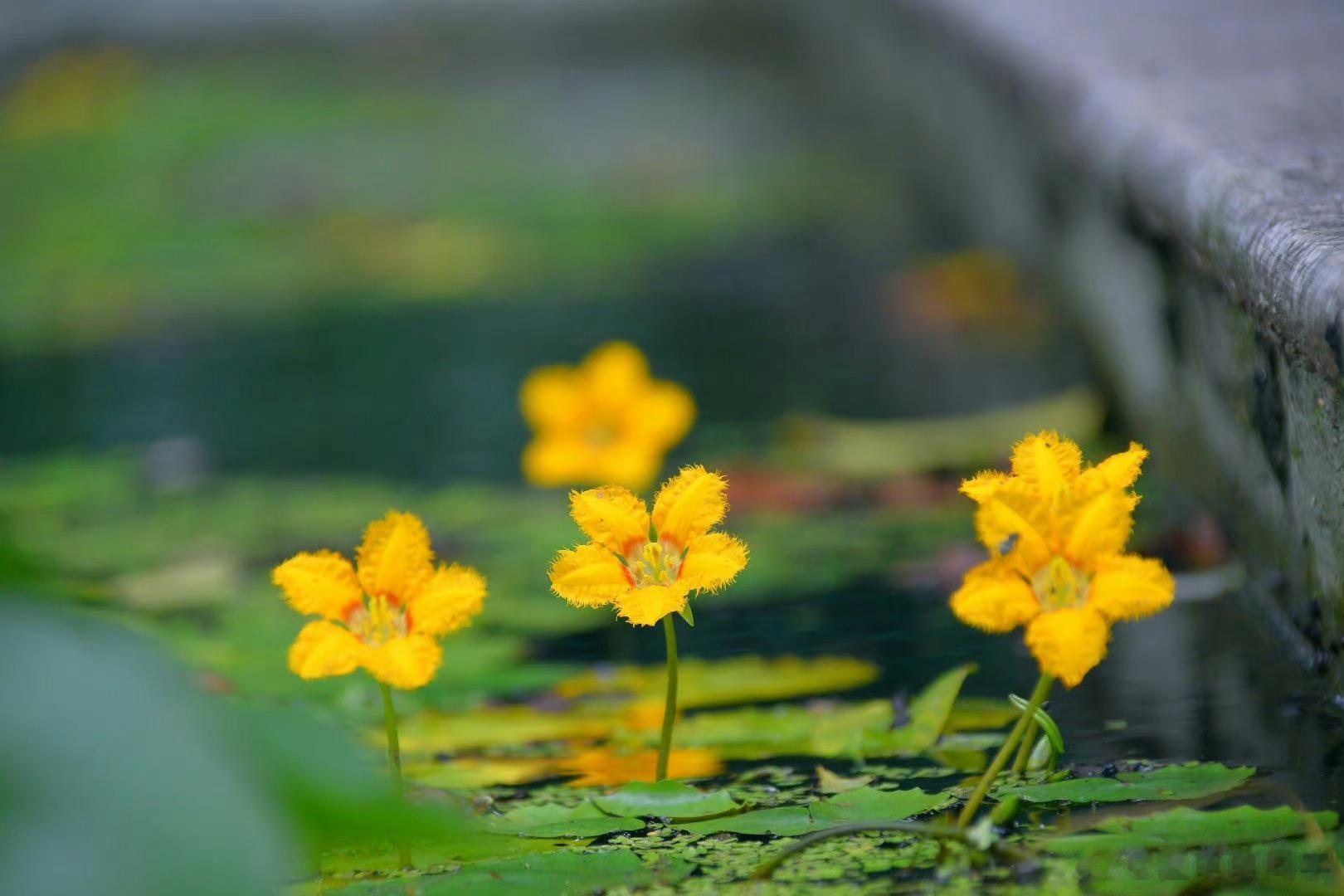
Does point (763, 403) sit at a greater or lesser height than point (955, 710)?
greater

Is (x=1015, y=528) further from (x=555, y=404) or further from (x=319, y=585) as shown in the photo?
(x=555, y=404)

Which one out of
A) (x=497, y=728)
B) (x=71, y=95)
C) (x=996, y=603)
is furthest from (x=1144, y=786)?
(x=71, y=95)

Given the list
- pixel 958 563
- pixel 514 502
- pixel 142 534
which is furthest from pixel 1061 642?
pixel 142 534

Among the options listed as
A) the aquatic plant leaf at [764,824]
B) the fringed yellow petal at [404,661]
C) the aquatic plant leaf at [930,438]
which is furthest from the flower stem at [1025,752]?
the aquatic plant leaf at [930,438]

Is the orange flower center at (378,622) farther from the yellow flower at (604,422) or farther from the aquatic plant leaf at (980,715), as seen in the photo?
the yellow flower at (604,422)

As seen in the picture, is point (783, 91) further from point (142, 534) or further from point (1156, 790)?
point (1156, 790)

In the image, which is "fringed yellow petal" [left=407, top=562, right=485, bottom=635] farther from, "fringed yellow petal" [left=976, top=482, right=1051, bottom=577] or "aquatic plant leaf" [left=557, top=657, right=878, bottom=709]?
"aquatic plant leaf" [left=557, top=657, right=878, bottom=709]

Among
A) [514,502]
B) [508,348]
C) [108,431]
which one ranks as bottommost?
[514,502]
